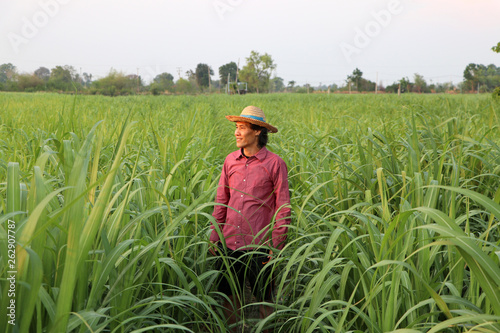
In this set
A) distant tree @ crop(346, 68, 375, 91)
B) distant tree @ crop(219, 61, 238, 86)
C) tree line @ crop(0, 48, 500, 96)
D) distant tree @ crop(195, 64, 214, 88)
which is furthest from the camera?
distant tree @ crop(219, 61, 238, 86)

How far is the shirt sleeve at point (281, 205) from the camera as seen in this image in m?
2.06

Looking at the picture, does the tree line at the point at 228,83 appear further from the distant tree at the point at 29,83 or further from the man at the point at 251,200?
the man at the point at 251,200

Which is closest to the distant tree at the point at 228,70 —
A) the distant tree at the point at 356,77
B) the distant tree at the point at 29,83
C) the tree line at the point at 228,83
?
the tree line at the point at 228,83

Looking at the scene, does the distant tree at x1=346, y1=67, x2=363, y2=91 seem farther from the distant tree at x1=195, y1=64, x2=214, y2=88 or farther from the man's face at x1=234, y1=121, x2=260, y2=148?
the man's face at x1=234, y1=121, x2=260, y2=148

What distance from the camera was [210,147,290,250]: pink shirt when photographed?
2.15 m

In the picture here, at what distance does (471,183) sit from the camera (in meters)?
2.91

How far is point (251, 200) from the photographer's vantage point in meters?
2.19

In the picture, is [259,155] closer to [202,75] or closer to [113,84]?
[113,84]

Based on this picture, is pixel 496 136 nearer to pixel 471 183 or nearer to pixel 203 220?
Result: pixel 471 183

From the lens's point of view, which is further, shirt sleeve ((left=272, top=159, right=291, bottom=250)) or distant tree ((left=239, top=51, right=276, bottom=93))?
distant tree ((left=239, top=51, right=276, bottom=93))

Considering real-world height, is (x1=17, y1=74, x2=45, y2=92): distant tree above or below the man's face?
above

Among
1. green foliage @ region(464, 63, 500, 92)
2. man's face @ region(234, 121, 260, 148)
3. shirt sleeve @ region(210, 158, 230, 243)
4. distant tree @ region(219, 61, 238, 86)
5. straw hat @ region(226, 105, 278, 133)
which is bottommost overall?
shirt sleeve @ region(210, 158, 230, 243)

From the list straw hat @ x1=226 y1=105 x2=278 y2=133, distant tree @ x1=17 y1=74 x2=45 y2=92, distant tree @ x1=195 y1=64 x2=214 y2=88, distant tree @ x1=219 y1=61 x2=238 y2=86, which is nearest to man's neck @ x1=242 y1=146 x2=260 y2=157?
straw hat @ x1=226 y1=105 x2=278 y2=133

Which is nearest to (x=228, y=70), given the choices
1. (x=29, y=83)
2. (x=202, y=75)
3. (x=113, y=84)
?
(x=202, y=75)
